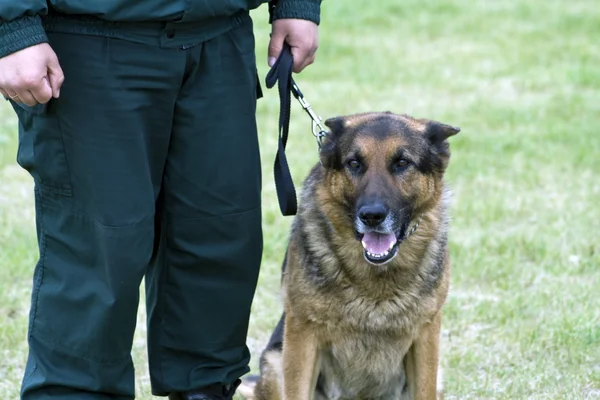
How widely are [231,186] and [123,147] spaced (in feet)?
1.56

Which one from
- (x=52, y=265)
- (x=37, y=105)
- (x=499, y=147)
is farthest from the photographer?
(x=499, y=147)

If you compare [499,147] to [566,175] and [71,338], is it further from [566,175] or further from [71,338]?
[71,338]

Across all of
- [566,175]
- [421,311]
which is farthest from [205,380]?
[566,175]

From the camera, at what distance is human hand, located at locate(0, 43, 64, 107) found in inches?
124

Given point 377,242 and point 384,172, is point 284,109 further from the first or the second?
point 377,242

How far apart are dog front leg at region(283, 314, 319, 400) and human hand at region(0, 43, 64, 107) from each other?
4.04 ft

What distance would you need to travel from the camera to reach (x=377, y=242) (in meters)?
3.74

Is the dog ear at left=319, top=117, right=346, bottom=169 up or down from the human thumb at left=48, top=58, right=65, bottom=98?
down

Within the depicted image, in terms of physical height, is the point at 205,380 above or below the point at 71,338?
below

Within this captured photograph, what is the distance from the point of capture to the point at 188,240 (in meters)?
3.75

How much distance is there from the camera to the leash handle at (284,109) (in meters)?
3.81

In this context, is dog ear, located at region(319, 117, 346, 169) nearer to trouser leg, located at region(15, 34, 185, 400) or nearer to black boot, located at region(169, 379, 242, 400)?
trouser leg, located at region(15, 34, 185, 400)

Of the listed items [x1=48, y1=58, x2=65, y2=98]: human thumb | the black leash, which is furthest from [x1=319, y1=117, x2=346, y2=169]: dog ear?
[x1=48, y1=58, x2=65, y2=98]: human thumb

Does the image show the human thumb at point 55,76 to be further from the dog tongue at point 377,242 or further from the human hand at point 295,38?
the dog tongue at point 377,242
